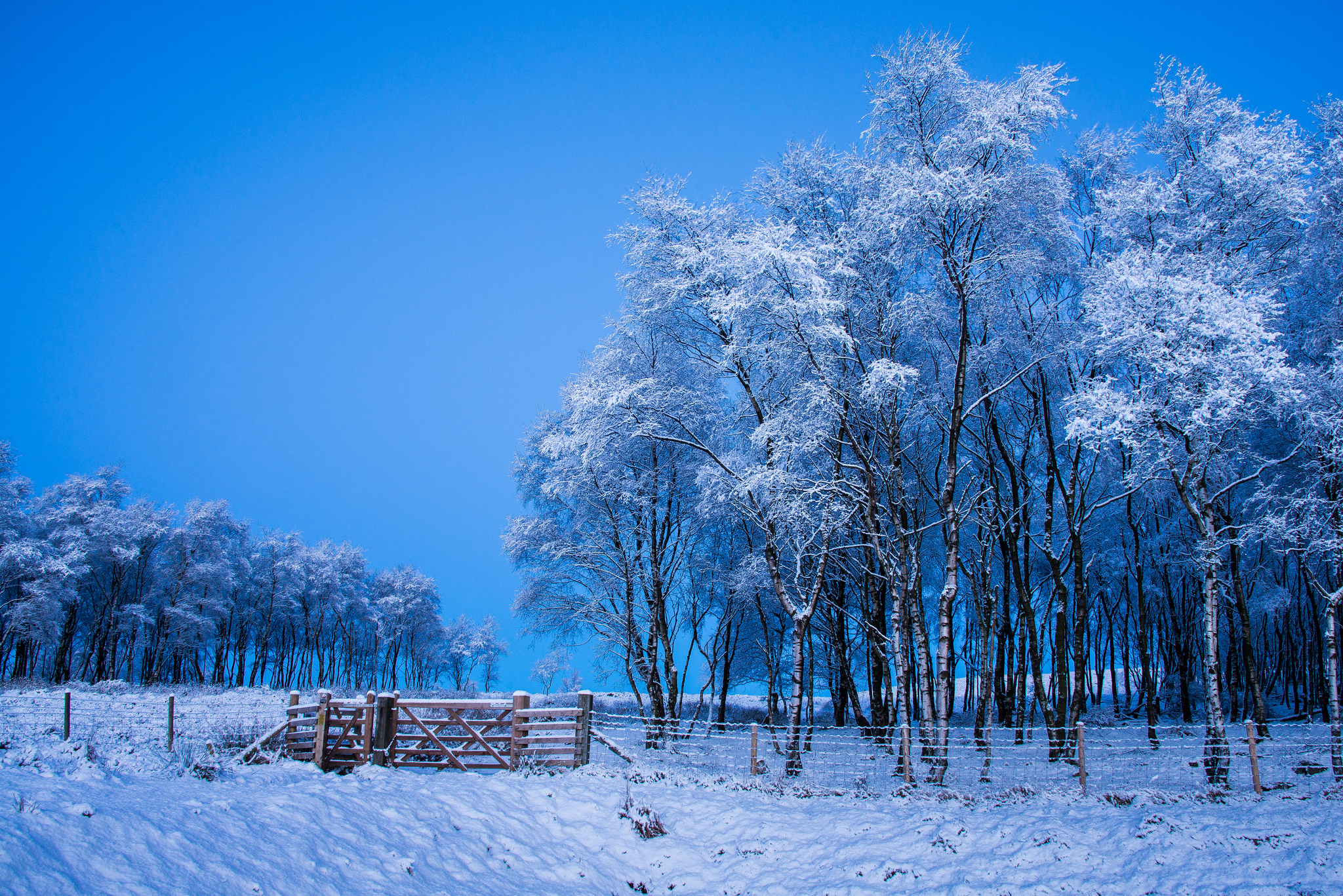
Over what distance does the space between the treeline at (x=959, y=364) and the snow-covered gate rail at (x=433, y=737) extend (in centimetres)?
490

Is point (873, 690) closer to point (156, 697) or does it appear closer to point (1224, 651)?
point (1224, 651)

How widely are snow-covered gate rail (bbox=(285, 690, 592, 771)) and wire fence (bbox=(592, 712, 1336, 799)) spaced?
152 cm

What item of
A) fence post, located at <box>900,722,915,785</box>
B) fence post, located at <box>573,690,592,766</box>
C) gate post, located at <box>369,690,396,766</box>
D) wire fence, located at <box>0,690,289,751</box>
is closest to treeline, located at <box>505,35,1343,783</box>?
fence post, located at <box>900,722,915,785</box>

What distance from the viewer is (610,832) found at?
10.2m

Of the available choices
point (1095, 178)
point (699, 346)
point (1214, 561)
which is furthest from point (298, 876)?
point (1095, 178)

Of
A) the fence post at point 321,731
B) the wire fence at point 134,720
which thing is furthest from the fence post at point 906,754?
the wire fence at point 134,720

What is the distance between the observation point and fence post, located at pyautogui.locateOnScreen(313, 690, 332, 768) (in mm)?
12898

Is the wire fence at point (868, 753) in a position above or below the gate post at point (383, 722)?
below

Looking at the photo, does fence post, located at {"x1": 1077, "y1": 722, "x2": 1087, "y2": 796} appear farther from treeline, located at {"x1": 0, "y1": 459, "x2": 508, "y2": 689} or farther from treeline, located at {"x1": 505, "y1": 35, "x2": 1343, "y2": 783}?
treeline, located at {"x1": 0, "y1": 459, "x2": 508, "y2": 689}

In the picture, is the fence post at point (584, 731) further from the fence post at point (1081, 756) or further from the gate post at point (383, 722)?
the fence post at point (1081, 756)

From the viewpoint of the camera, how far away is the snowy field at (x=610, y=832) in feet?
21.6

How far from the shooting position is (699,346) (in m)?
17.6

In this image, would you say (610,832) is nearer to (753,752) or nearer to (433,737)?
(433,737)

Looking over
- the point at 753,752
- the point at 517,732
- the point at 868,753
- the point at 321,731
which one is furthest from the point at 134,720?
the point at 868,753
